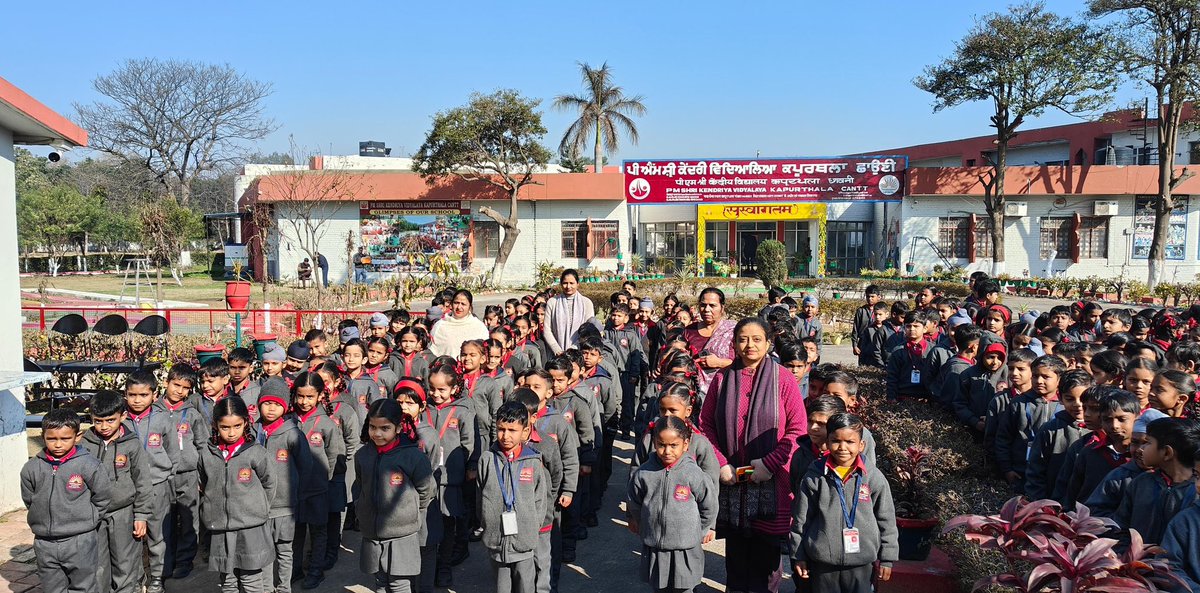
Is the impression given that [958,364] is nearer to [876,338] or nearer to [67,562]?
[876,338]

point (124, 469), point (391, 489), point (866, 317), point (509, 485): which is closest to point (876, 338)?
point (866, 317)

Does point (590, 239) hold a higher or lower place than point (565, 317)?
higher

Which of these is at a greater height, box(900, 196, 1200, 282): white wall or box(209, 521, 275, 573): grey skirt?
box(900, 196, 1200, 282): white wall

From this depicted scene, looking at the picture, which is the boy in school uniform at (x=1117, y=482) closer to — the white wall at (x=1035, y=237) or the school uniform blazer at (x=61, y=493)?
the school uniform blazer at (x=61, y=493)

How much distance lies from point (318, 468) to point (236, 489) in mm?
596

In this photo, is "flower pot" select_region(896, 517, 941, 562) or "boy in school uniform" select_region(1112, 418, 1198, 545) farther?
"flower pot" select_region(896, 517, 941, 562)

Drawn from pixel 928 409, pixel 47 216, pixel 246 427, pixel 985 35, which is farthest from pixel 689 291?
pixel 47 216

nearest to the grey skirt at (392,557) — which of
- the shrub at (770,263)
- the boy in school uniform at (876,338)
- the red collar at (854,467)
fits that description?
the red collar at (854,467)

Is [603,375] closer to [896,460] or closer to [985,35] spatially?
[896,460]

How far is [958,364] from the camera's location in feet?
20.4

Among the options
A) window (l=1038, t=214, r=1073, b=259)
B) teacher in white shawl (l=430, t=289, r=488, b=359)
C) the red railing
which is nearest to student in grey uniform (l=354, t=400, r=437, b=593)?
teacher in white shawl (l=430, t=289, r=488, b=359)

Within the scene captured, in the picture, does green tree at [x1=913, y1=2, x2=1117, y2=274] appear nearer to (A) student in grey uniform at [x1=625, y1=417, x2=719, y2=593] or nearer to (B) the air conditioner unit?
(B) the air conditioner unit

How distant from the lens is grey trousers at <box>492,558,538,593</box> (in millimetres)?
4547

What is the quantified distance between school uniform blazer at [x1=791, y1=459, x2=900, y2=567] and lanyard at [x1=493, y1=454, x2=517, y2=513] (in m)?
1.51
